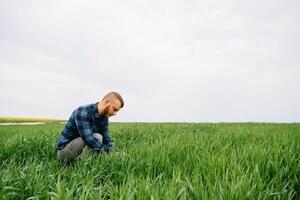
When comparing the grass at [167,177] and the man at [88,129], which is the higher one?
the man at [88,129]

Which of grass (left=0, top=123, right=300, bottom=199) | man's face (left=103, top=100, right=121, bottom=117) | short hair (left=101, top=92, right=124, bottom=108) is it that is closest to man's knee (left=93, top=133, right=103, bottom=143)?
man's face (left=103, top=100, right=121, bottom=117)

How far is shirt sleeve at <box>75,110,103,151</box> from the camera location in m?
4.90

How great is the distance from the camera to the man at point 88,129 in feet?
15.7

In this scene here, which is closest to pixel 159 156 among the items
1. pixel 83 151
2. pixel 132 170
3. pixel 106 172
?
pixel 132 170

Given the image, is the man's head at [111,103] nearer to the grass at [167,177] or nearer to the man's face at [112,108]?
the man's face at [112,108]

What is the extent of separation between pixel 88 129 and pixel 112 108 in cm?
53

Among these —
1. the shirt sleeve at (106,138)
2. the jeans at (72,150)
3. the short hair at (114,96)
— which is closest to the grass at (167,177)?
the short hair at (114,96)

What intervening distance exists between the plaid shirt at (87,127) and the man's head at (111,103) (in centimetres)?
30

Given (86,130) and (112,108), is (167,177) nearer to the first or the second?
(112,108)

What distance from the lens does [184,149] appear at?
4629 mm

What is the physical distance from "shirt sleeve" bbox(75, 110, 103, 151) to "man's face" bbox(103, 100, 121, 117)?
34 centimetres

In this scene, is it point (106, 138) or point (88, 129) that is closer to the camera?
point (88, 129)

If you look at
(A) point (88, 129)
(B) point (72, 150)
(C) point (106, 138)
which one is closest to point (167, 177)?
(A) point (88, 129)

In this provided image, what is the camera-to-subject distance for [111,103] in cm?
471
